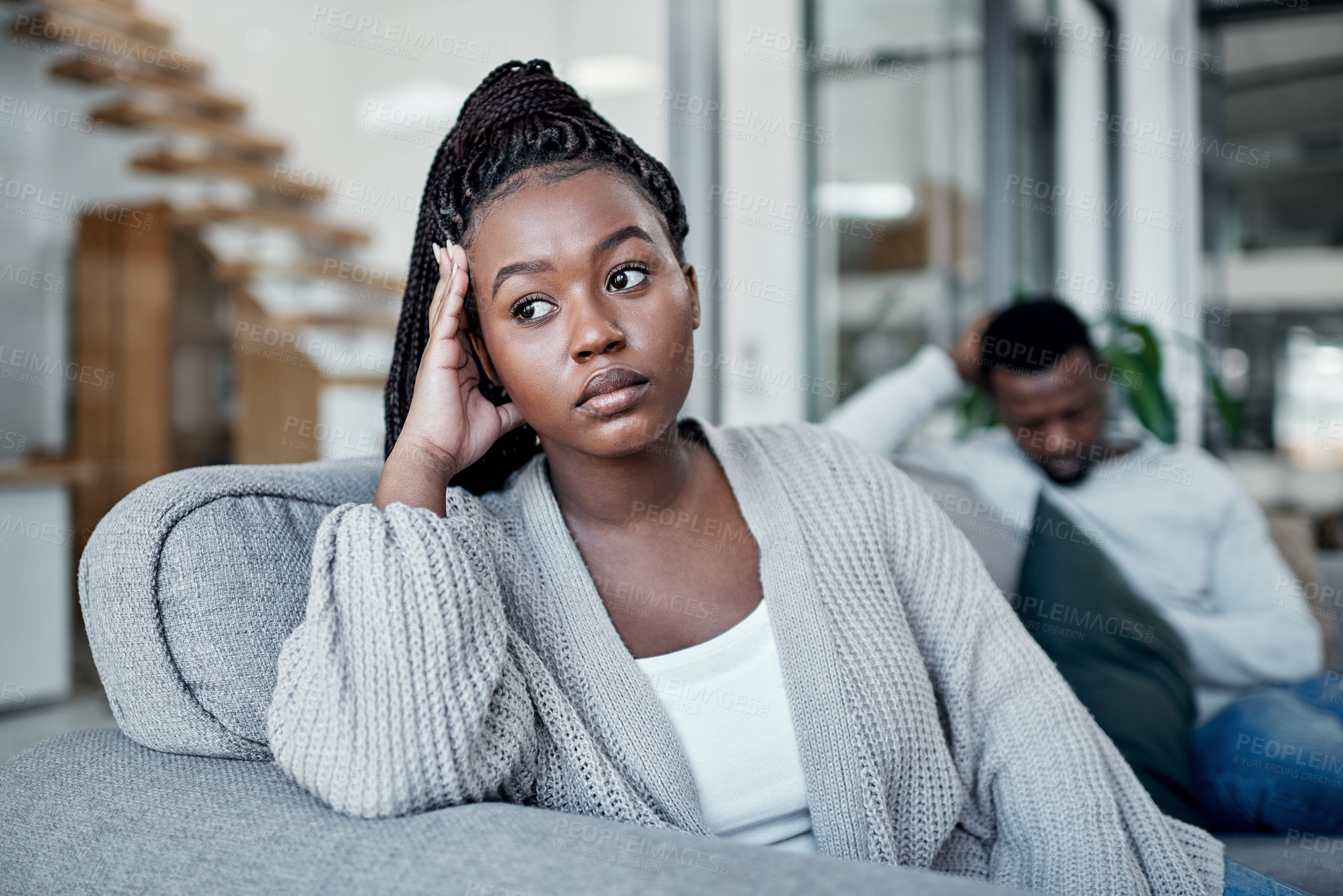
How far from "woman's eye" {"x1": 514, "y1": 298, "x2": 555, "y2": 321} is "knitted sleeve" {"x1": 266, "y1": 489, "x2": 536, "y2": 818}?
0.21m

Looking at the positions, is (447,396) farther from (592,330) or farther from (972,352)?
(972,352)

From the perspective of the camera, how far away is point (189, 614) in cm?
90

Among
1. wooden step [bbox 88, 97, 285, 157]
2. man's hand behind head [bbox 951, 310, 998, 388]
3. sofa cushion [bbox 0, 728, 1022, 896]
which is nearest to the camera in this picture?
sofa cushion [bbox 0, 728, 1022, 896]

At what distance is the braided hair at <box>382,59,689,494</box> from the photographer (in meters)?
1.01

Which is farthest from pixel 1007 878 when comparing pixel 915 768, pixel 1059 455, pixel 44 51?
pixel 44 51

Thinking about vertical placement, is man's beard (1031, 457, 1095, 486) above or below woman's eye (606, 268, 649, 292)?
below

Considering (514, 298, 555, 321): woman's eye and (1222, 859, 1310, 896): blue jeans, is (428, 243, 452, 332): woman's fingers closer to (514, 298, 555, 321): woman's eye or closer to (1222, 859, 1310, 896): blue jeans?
(514, 298, 555, 321): woman's eye

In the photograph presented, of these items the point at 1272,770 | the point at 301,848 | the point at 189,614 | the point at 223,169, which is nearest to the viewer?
the point at 301,848

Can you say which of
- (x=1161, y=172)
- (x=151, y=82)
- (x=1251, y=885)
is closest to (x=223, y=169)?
(x=151, y=82)

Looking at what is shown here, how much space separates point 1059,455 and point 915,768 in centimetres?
123

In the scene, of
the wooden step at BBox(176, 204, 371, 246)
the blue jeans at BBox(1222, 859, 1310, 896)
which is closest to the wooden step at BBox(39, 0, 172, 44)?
the wooden step at BBox(176, 204, 371, 246)

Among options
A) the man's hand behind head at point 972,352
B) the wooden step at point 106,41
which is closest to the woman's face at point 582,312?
the wooden step at point 106,41

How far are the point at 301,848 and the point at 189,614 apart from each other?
0.27m

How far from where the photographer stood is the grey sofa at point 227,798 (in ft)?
2.23
